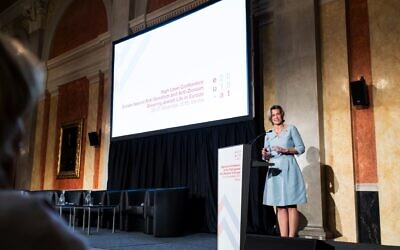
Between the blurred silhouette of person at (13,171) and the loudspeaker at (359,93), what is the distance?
4.06 meters

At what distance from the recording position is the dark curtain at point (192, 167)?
187 inches

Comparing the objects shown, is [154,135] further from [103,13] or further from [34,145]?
[34,145]

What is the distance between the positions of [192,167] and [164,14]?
244 cm

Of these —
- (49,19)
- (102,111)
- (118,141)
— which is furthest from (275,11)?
(49,19)

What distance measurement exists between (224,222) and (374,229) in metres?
1.94

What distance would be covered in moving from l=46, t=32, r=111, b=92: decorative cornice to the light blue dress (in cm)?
437

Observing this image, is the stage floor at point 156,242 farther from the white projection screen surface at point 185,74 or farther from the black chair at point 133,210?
the white projection screen surface at point 185,74

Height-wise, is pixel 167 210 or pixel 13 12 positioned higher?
pixel 13 12

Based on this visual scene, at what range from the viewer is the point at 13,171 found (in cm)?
41

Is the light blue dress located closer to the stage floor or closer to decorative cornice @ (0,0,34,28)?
the stage floor

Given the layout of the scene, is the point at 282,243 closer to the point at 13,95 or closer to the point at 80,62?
the point at 13,95

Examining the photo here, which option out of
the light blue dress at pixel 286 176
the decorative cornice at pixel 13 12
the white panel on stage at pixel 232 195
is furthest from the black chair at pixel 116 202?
→ the decorative cornice at pixel 13 12

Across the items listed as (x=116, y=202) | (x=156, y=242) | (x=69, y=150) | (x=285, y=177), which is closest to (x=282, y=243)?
(x=285, y=177)

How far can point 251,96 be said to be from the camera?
448cm
